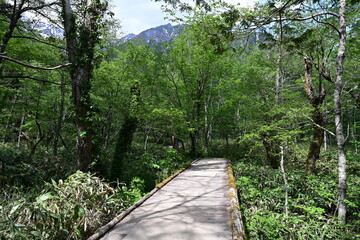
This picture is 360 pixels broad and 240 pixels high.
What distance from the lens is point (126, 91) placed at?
12.4m

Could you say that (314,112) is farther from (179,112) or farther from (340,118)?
(179,112)

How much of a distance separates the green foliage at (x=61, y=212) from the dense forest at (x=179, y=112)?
0.02 meters

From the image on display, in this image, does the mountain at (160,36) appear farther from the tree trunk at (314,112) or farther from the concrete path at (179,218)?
the concrete path at (179,218)

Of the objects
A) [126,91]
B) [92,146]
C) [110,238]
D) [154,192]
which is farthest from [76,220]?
[126,91]

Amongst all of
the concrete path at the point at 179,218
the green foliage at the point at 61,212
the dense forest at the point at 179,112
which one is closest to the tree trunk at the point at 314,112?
the dense forest at the point at 179,112

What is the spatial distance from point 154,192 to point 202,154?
1136 cm

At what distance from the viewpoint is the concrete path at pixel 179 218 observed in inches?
118

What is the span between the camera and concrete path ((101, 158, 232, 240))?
2.99m

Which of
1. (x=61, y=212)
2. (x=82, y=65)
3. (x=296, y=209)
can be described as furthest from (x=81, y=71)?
(x=296, y=209)

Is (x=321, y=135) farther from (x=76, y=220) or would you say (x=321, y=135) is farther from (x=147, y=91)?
(x=147, y=91)

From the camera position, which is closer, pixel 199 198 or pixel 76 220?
pixel 76 220

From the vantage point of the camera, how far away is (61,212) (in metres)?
3.23

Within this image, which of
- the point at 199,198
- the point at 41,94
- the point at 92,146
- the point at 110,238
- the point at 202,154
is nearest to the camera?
the point at 110,238

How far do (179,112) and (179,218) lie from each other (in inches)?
278
